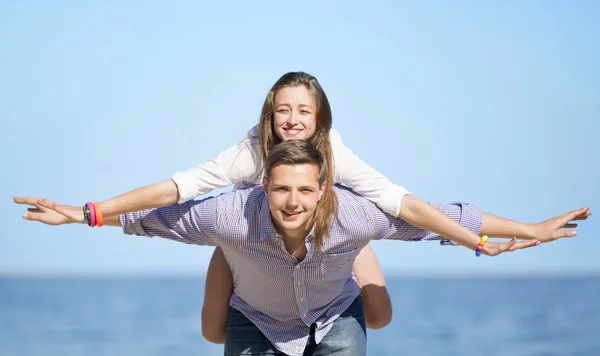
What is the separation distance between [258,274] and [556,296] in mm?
25605

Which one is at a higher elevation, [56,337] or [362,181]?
[362,181]

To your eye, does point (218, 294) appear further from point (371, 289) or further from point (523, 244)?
point (523, 244)

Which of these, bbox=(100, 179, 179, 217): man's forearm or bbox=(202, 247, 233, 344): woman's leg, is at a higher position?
bbox=(100, 179, 179, 217): man's forearm

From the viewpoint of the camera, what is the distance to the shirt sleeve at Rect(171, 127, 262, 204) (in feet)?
14.3

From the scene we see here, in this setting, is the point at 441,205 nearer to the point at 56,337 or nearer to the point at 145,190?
the point at 145,190

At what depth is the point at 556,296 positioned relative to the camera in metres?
28.4

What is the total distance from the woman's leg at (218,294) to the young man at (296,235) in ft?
0.24

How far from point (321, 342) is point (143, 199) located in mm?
1132

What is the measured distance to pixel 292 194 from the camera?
13.4ft

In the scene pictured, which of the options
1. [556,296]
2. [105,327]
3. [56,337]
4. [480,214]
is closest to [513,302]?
[556,296]

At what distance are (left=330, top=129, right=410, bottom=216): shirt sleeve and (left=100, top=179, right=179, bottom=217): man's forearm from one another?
0.84m

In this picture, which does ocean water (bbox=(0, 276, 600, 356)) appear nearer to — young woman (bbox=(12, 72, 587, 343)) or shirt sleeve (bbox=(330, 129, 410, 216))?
young woman (bbox=(12, 72, 587, 343))

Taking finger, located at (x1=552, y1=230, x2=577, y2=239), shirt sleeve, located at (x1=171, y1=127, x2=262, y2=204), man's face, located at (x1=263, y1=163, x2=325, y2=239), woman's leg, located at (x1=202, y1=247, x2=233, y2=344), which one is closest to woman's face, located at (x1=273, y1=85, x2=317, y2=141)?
shirt sleeve, located at (x1=171, y1=127, x2=262, y2=204)

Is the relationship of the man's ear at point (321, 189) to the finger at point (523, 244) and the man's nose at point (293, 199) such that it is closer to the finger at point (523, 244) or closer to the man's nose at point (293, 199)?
the man's nose at point (293, 199)
